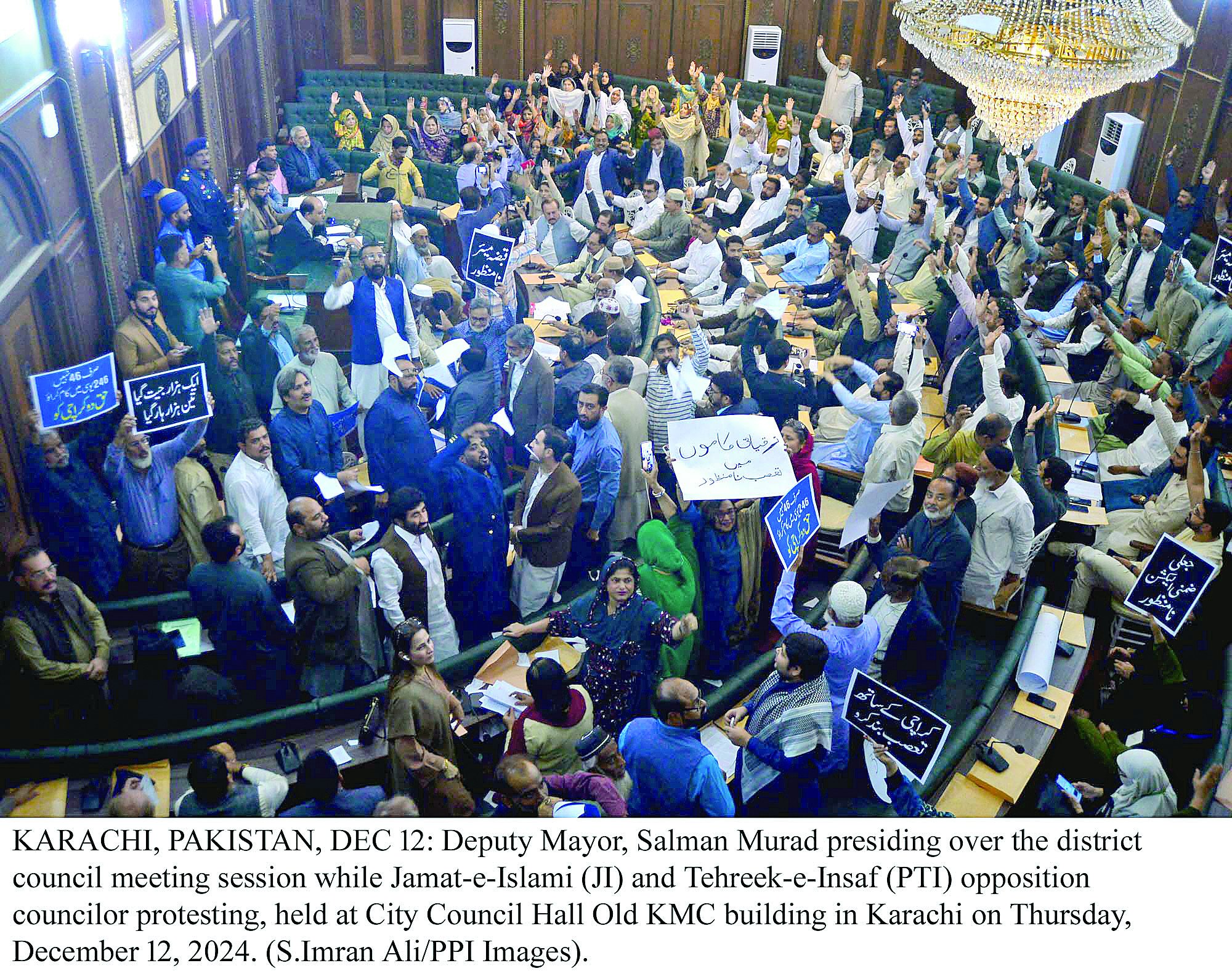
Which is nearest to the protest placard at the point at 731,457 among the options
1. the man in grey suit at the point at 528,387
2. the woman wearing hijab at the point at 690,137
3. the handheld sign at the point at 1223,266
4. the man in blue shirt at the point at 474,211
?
the man in grey suit at the point at 528,387

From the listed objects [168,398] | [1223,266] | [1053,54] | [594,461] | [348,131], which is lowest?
[348,131]

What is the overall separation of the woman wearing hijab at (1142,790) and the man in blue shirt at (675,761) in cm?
209

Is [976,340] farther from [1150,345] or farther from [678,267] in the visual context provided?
[678,267]

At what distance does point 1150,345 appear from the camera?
10.7m

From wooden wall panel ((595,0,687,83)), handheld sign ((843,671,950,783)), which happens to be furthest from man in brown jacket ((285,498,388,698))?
A: wooden wall panel ((595,0,687,83))

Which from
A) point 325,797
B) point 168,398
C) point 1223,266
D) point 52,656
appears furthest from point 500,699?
point 1223,266

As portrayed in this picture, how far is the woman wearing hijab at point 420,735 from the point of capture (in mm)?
4734

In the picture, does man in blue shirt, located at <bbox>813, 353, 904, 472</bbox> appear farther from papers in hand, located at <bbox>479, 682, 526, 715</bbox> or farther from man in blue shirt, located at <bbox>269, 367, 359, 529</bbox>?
man in blue shirt, located at <bbox>269, 367, 359, 529</bbox>

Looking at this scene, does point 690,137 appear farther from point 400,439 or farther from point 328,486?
point 328,486

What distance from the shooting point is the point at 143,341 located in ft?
24.8

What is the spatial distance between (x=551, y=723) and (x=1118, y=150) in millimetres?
14380

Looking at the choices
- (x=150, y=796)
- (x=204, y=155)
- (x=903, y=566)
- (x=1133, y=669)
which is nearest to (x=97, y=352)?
(x=204, y=155)

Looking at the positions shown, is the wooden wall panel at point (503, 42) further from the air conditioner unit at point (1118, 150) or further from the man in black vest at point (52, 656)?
the man in black vest at point (52, 656)

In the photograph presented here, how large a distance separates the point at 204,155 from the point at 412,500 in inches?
255
